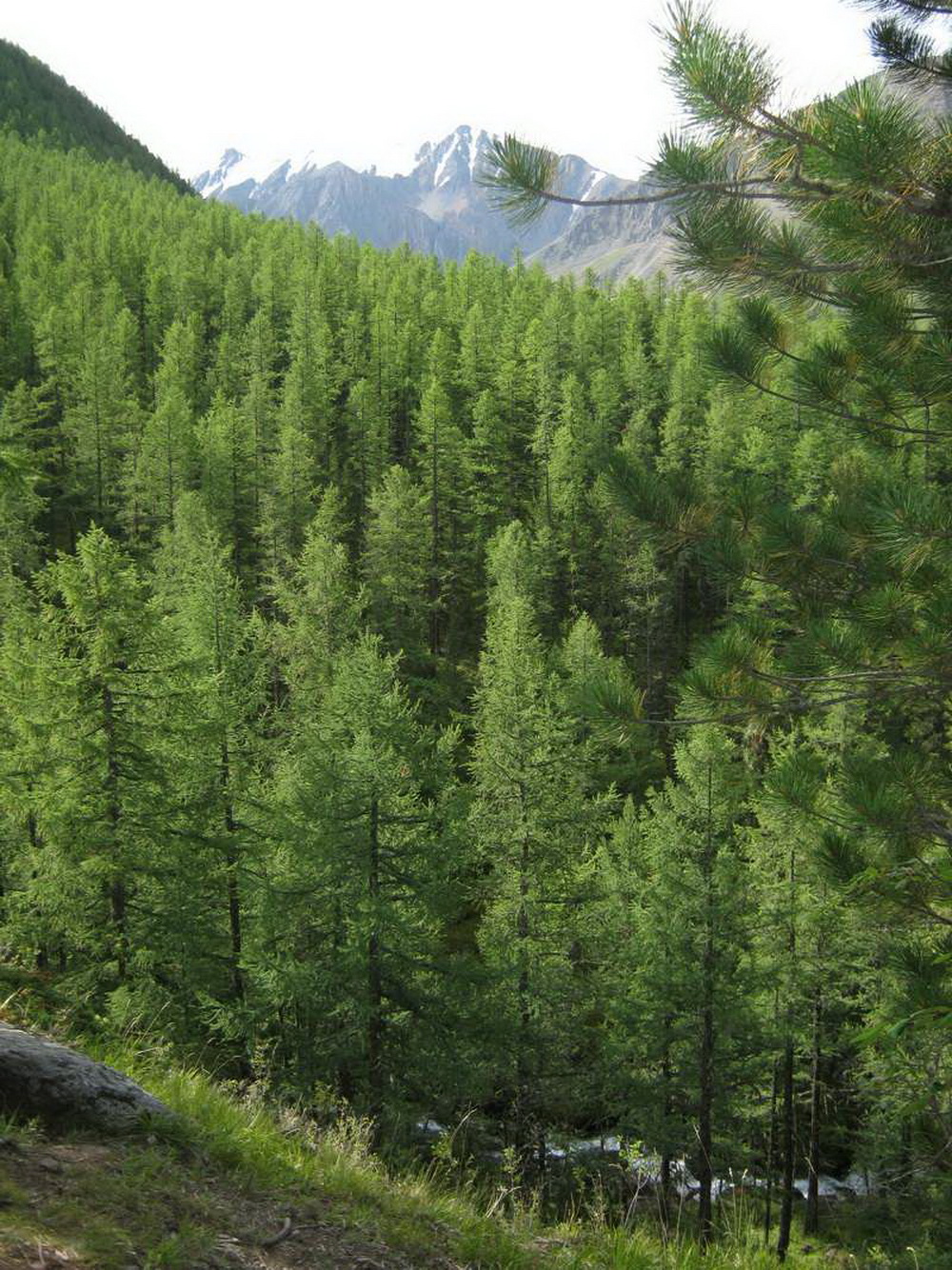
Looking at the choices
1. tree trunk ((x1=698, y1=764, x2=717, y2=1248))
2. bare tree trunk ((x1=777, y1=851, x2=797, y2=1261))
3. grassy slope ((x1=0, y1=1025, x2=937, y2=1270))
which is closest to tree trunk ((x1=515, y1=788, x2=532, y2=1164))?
tree trunk ((x1=698, y1=764, x2=717, y2=1248))

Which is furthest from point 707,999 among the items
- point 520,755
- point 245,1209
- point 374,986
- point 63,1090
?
point 63,1090

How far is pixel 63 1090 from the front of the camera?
16.7 ft

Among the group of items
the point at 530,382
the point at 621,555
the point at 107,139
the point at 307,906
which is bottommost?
the point at 307,906

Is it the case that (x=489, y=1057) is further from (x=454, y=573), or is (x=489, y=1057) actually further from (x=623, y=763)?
(x=454, y=573)

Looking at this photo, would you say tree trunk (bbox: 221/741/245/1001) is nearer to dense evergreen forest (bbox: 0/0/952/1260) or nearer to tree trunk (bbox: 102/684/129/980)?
dense evergreen forest (bbox: 0/0/952/1260)

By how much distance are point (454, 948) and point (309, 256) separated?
67.1 metres

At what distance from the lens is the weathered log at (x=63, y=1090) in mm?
5000

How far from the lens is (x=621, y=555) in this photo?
49375 mm

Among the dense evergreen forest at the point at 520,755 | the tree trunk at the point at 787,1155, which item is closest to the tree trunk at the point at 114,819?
the dense evergreen forest at the point at 520,755

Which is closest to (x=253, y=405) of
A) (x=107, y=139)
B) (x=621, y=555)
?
(x=621, y=555)

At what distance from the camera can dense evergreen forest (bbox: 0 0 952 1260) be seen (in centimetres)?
636

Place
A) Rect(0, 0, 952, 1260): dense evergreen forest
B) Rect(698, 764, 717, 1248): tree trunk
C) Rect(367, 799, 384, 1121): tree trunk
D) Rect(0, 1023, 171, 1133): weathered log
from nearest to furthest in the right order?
1. Rect(0, 1023, 171, 1133): weathered log
2. Rect(0, 0, 952, 1260): dense evergreen forest
3. Rect(367, 799, 384, 1121): tree trunk
4. Rect(698, 764, 717, 1248): tree trunk

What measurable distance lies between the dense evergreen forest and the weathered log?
3.19 m

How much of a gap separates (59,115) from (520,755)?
169078 millimetres
